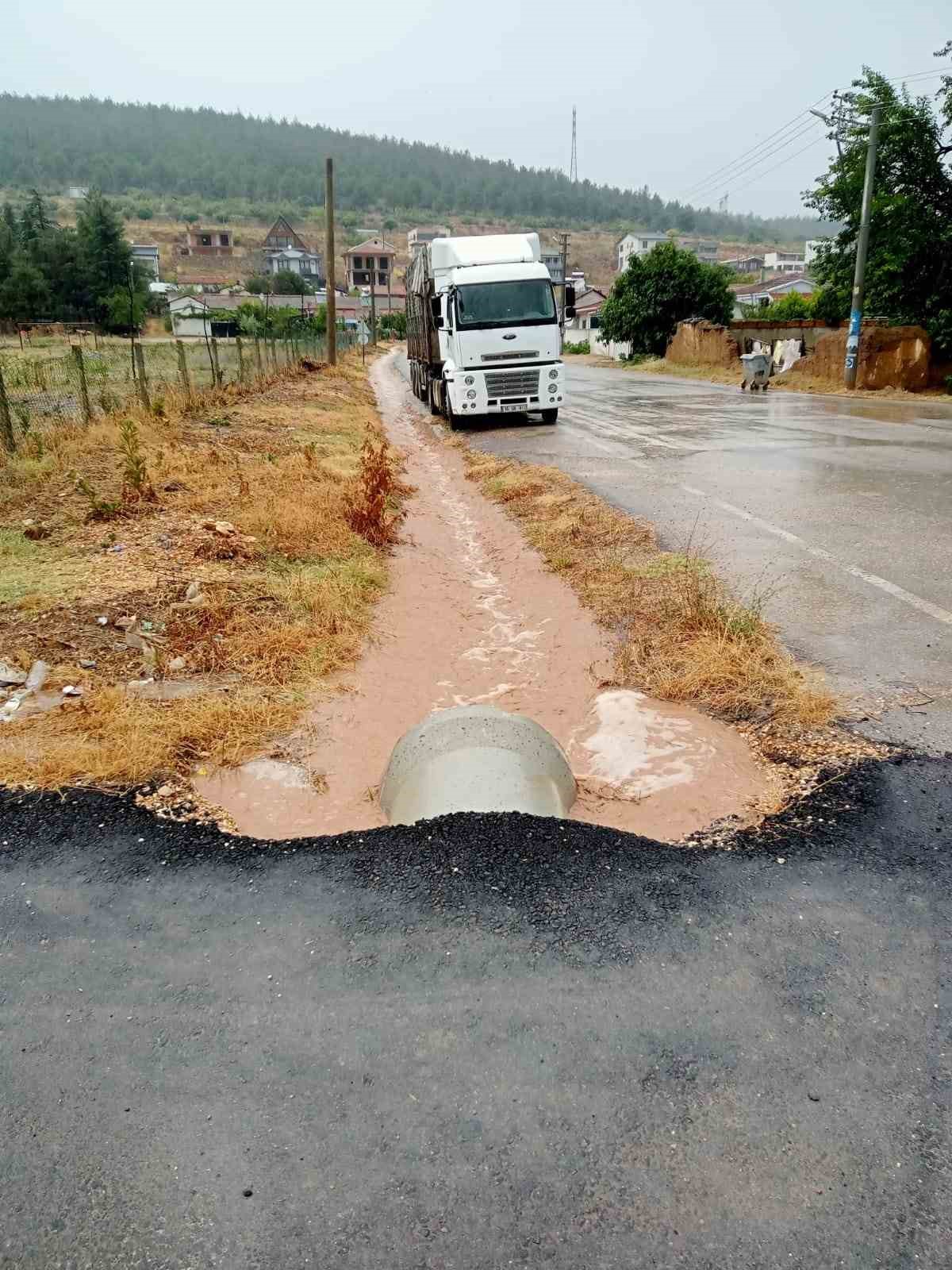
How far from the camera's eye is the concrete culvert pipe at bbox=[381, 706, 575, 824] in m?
4.12

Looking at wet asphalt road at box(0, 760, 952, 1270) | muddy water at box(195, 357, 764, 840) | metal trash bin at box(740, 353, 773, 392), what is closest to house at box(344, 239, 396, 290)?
metal trash bin at box(740, 353, 773, 392)

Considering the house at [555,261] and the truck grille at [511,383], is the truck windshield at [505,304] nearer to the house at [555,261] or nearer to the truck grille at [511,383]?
the truck grille at [511,383]

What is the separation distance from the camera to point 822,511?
388 inches

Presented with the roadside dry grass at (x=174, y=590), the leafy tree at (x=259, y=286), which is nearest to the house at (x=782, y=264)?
the leafy tree at (x=259, y=286)

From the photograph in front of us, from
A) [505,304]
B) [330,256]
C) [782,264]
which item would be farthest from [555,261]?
[505,304]

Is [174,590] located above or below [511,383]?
below

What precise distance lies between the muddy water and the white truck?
8.94 metres

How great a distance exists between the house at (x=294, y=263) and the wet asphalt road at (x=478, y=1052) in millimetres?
146054

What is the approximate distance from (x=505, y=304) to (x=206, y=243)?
5689 inches

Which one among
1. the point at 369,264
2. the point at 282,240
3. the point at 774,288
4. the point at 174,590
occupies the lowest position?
the point at 174,590

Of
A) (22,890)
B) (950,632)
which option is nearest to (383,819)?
(22,890)

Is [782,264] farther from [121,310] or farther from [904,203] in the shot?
[904,203]

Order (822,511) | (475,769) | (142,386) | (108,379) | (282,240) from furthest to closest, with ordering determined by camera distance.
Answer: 1. (282,240)
2. (108,379)
3. (142,386)
4. (822,511)
5. (475,769)

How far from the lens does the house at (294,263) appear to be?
14038 cm
